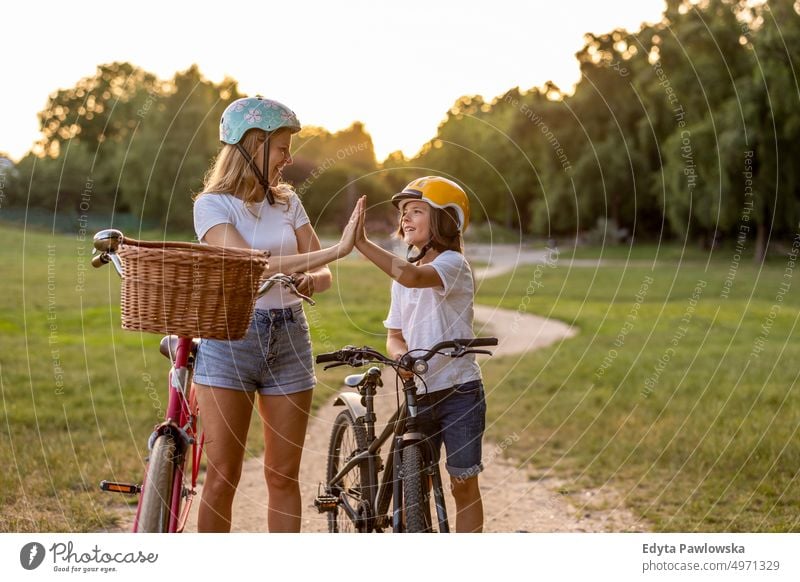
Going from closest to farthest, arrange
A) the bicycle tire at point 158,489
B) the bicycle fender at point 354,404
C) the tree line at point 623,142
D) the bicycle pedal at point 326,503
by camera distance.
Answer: the bicycle tire at point 158,489
the bicycle fender at point 354,404
the bicycle pedal at point 326,503
the tree line at point 623,142

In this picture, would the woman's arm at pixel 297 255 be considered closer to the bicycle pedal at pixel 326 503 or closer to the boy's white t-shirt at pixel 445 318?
the boy's white t-shirt at pixel 445 318

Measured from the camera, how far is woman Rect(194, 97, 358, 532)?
4.12m

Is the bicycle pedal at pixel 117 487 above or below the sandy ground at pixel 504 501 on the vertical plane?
above

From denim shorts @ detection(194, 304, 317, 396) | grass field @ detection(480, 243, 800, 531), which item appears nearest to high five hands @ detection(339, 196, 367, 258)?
denim shorts @ detection(194, 304, 317, 396)

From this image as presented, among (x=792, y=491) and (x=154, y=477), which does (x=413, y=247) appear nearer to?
(x=154, y=477)

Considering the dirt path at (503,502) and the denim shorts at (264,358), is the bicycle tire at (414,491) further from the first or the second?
the dirt path at (503,502)

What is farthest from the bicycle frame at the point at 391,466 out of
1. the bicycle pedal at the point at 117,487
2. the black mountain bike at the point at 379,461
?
the bicycle pedal at the point at 117,487

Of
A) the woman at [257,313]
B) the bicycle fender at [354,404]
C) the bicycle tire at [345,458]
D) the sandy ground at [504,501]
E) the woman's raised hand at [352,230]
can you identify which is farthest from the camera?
the sandy ground at [504,501]

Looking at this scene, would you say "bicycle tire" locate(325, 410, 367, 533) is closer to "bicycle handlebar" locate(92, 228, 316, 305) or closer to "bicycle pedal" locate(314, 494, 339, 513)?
"bicycle pedal" locate(314, 494, 339, 513)

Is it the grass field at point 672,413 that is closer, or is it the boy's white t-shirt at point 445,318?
the boy's white t-shirt at point 445,318

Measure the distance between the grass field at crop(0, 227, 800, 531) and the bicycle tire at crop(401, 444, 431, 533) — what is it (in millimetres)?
2319

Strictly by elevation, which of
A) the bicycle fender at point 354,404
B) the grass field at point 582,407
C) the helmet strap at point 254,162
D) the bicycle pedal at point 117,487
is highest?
the helmet strap at point 254,162

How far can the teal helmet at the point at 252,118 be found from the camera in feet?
13.5

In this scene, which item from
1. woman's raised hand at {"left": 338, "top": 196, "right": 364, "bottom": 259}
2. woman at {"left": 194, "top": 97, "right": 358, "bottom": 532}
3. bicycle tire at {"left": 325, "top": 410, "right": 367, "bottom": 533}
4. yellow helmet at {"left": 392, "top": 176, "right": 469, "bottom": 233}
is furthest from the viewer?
bicycle tire at {"left": 325, "top": 410, "right": 367, "bottom": 533}
